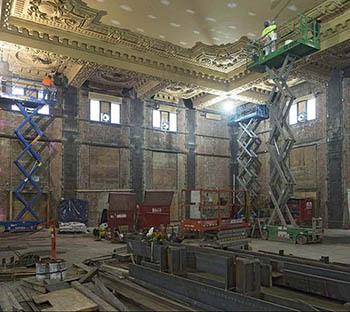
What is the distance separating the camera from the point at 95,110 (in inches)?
721

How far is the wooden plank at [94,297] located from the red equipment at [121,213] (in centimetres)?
719

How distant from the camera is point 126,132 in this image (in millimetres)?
19016

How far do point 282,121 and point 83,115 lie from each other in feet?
34.2

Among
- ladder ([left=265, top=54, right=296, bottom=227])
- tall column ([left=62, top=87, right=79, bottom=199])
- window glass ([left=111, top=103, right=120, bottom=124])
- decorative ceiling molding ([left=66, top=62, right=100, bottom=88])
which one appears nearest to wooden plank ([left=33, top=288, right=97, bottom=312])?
ladder ([left=265, top=54, right=296, bottom=227])

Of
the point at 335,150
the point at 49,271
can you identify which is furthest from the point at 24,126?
the point at 335,150

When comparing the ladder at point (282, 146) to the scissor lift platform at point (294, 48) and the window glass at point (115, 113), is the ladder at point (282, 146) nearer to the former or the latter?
the scissor lift platform at point (294, 48)

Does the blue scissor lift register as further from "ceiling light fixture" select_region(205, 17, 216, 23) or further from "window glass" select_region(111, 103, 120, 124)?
"ceiling light fixture" select_region(205, 17, 216, 23)

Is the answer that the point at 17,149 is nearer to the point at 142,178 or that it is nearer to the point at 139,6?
the point at 142,178

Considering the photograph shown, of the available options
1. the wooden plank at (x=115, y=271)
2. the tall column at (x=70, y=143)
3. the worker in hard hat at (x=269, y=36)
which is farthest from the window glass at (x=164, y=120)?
the wooden plank at (x=115, y=271)

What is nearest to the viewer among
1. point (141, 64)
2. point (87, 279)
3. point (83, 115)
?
point (87, 279)

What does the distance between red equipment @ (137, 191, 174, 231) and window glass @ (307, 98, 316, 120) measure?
9170 millimetres

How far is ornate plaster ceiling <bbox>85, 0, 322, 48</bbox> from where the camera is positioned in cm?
1148

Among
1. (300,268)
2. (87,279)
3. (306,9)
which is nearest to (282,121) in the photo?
(306,9)

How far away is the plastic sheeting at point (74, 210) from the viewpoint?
634 inches
